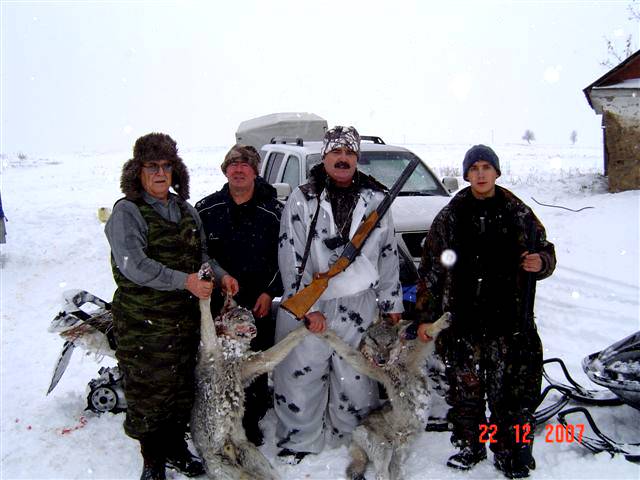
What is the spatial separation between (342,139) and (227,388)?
193cm

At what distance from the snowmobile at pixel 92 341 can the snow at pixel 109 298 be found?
17 cm

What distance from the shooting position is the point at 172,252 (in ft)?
10.6

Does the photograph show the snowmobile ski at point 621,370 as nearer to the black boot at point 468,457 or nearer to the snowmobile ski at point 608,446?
the snowmobile ski at point 608,446

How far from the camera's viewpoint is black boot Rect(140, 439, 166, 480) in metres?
3.31

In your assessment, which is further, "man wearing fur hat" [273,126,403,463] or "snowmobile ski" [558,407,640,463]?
"man wearing fur hat" [273,126,403,463]

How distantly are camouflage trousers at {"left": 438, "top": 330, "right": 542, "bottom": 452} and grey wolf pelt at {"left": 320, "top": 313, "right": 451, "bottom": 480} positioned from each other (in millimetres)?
206

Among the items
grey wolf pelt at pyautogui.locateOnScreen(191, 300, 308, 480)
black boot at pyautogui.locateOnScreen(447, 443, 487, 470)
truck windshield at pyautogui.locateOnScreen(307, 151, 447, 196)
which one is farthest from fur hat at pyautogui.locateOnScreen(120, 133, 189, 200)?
truck windshield at pyautogui.locateOnScreen(307, 151, 447, 196)

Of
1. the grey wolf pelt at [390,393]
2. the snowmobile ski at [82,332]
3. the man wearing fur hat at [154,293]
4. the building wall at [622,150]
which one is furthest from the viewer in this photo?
the building wall at [622,150]

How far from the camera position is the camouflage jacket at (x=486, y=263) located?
3264 millimetres

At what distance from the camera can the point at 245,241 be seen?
382 cm

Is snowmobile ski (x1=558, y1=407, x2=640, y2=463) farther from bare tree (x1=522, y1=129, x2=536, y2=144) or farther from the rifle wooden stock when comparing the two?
bare tree (x1=522, y1=129, x2=536, y2=144)

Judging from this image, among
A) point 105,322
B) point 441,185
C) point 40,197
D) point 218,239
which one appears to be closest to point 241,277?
point 218,239

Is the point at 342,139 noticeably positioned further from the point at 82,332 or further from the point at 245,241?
the point at 82,332
